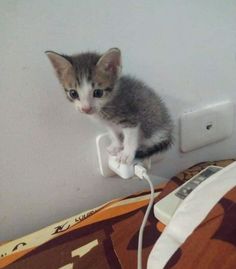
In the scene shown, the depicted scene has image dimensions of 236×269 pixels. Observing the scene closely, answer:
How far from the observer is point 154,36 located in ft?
1.55

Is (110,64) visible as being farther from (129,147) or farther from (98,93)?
(129,147)

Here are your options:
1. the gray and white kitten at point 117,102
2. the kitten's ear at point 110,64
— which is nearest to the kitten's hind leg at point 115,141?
the gray and white kitten at point 117,102

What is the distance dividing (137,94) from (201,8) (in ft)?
0.73

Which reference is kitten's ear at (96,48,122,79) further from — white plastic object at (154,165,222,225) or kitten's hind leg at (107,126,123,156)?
white plastic object at (154,165,222,225)

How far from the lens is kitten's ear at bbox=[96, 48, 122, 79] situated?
37 cm

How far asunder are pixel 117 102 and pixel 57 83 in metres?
0.11

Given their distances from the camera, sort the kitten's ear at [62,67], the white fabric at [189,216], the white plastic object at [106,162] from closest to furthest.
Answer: the white fabric at [189,216] < the kitten's ear at [62,67] < the white plastic object at [106,162]

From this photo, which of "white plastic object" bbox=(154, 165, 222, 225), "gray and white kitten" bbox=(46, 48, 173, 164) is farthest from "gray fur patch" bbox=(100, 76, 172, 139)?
"white plastic object" bbox=(154, 165, 222, 225)

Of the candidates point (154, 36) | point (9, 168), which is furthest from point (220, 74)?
point (9, 168)

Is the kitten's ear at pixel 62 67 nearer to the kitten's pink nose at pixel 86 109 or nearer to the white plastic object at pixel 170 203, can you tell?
the kitten's pink nose at pixel 86 109

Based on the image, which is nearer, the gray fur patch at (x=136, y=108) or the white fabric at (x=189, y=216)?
the white fabric at (x=189, y=216)

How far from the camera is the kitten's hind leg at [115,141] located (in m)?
0.47

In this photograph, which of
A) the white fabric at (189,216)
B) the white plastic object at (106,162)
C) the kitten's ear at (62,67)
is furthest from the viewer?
the white plastic object at (106,162)

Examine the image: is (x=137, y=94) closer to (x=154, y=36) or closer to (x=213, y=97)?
(x=154, y=36)
